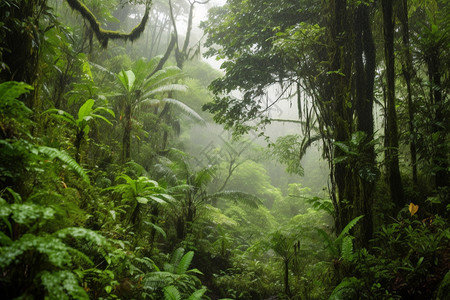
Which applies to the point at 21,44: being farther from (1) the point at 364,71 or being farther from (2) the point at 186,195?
(1) the point at 364,71

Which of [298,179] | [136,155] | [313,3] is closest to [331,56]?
[313,3]

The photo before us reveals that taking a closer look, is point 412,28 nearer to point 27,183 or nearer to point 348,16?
point 348,16

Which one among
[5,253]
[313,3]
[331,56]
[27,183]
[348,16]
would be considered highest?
[313,3]

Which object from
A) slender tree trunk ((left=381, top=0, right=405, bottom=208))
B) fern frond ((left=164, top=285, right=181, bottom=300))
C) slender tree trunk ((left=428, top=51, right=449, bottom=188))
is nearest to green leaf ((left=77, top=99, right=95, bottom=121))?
fern frond ((left=164, top=285, right=181, bottom=300))

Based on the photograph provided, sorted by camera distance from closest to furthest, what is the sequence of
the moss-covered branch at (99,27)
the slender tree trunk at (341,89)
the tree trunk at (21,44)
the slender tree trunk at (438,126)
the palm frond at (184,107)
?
1. the tree trunk at (21,44)
2. the slender tree trunk at (341,89)
3. the slender tree trunk at (438,126)
4. the moss-covered branch at (99,27)
5. the palm frond at (184,107)

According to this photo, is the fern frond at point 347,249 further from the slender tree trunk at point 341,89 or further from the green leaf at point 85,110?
the green leaf at point 85,110

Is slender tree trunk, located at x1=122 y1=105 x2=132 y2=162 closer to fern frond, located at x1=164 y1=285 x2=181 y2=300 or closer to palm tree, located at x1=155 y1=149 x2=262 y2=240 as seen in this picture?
palm tree, located at x1=155 y1=149 x2=262 y2=240

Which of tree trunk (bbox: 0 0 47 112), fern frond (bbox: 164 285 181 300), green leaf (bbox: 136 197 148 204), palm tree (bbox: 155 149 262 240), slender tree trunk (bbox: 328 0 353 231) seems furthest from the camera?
palm tree (bbox: 155 149 262 240)

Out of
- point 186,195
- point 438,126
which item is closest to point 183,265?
point 186,195

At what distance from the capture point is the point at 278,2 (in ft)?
21.6

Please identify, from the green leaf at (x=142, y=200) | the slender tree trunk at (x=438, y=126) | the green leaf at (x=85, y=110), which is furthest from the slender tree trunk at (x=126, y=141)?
the slender tree trunk at (x=438, y=126)

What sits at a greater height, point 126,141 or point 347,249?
point 126,141

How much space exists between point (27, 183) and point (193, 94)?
1238 cm

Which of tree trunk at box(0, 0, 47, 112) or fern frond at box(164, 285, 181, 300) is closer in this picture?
fern frond at box(164, 285, 181, 300)
